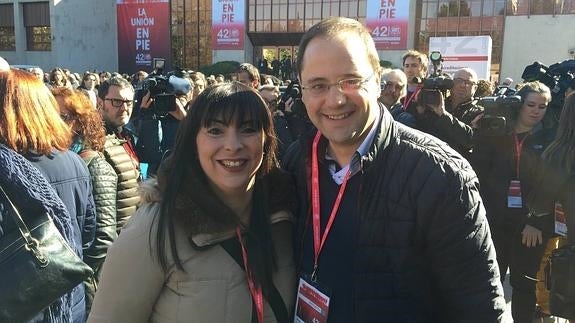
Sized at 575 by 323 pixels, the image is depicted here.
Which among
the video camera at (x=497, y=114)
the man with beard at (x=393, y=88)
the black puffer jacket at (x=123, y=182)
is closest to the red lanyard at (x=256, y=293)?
the black puffer jacket at (x=123, y=182)

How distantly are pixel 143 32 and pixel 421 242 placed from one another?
38851 mm

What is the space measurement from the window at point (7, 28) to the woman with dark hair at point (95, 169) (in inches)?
1723

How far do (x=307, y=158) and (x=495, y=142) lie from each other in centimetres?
290

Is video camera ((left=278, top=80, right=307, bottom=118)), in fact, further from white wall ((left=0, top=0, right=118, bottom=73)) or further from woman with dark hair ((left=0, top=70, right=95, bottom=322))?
white wall ((left=0, top=0, right=118, bottom=73))

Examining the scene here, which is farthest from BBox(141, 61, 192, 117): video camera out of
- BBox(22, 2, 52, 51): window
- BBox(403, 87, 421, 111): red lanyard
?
BBox(22, 2, 52, 51): window

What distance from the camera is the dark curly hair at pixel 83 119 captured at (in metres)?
3.06

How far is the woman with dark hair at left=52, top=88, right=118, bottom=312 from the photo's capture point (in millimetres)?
2826

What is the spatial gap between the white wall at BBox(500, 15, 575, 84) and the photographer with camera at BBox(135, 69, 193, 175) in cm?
2651

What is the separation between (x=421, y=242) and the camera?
1549 mm

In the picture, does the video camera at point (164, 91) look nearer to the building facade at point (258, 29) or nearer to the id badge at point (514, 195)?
the id badge at point (514, 195)

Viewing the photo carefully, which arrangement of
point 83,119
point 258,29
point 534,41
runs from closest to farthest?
point 83,119 → point 534,41 → point 258,29

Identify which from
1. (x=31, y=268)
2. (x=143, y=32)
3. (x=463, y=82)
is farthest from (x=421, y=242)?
(x=143, y=32)

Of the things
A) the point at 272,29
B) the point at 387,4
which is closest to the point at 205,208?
the point at 387,4

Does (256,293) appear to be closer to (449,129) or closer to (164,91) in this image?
(449,129)
